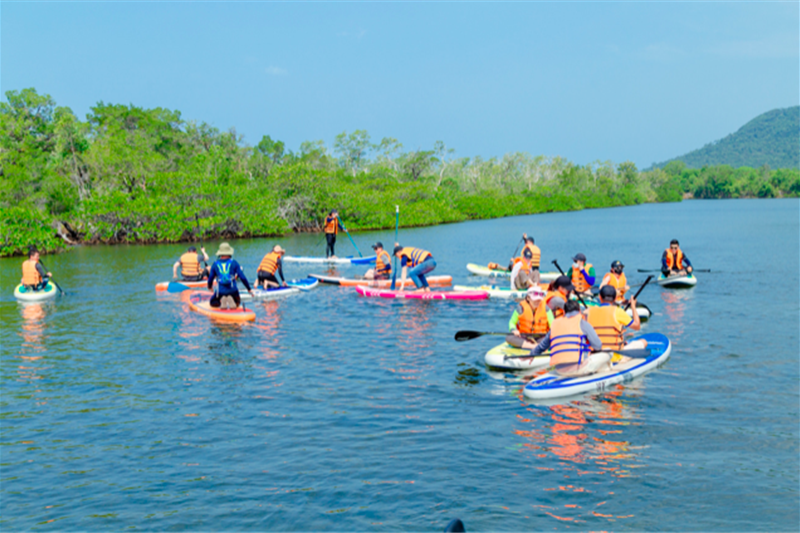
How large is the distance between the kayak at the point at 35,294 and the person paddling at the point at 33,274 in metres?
0.14

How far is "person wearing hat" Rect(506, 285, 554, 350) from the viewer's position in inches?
527

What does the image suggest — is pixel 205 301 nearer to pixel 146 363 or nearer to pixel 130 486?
pixel 146 363

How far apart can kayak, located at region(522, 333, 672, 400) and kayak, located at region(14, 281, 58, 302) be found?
17.8 meters

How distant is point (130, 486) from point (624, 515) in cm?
593

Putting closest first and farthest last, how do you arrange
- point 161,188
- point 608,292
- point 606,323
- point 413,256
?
point 608,292 → point 606,323 → point 413,256 → point 161,188

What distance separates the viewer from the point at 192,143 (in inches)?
3329

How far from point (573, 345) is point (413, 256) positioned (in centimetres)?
1069

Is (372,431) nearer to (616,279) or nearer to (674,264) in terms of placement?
(616,279)

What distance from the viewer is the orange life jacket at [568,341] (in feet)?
37.2

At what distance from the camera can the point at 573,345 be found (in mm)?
11445

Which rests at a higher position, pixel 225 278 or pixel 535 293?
pixel 225 278

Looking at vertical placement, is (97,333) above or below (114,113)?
below

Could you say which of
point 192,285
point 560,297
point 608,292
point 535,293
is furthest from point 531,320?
point 192,285

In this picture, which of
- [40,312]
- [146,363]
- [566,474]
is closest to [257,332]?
[146,363]
